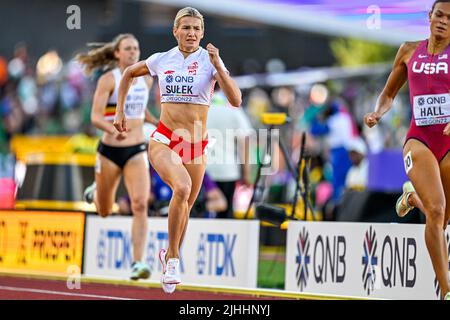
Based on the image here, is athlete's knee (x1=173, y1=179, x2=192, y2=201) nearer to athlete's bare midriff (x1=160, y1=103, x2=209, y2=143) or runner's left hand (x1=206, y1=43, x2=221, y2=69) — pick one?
athlete's bare midriff (x1=160, y1=103, x2=209, y2=143)

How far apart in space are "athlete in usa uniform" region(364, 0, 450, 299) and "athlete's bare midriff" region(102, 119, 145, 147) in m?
3.81

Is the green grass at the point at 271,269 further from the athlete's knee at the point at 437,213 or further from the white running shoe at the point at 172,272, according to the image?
the athlete's knee at the point at 437,213

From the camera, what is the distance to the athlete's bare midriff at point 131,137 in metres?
13.5

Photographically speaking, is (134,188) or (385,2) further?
(385,2)

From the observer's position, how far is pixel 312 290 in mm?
12766

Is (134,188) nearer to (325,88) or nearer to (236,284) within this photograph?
(236,284)

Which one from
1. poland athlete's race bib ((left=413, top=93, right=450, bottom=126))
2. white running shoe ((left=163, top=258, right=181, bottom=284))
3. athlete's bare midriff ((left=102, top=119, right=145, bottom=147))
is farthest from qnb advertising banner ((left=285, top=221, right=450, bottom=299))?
white running shoe ((left=163, top=258, right=181, bottom=284))

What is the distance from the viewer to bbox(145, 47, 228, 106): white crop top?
10.7 metres

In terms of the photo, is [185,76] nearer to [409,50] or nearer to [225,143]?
[409,50]

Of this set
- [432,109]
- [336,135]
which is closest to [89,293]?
[432,109]

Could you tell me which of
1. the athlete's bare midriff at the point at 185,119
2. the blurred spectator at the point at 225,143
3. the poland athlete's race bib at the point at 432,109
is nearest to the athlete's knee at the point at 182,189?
the athlete's bare midriff at the point at 185,119

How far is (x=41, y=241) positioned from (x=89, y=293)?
346 cm
